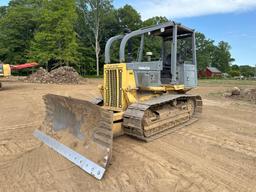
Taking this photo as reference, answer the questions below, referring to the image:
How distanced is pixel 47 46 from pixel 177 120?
25.8 meters

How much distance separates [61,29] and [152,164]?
89.1ft

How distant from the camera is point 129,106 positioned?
5.41 meters

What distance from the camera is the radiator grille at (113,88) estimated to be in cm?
573

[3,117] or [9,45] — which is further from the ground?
[9,45]

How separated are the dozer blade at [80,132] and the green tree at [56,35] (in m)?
24.5

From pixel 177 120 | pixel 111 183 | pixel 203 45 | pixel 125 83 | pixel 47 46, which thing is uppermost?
pixel 203 45

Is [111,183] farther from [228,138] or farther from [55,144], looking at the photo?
[228,138]

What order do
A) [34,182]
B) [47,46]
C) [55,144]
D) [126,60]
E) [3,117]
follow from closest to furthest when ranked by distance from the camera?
[34,182] → [55,144] → [126,60] → [3,117] → [47,46]

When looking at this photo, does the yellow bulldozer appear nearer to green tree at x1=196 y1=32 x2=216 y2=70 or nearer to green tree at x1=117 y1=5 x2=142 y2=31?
green tree at x1=117 y1=5 x2=142 y2=31

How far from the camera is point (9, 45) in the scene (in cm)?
3550

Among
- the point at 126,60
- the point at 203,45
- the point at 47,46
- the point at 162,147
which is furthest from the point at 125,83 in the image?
the point at 203,45

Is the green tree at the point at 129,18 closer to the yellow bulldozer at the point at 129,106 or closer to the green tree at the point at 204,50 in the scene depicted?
the green tree at the point at 204,50

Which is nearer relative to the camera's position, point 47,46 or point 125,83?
point 125,83

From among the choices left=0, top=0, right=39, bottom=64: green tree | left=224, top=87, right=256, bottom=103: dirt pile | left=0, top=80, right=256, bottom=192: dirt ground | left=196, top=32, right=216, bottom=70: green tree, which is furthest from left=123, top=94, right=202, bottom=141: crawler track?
left=196, top=32, right=216, bottom=70: green tree
